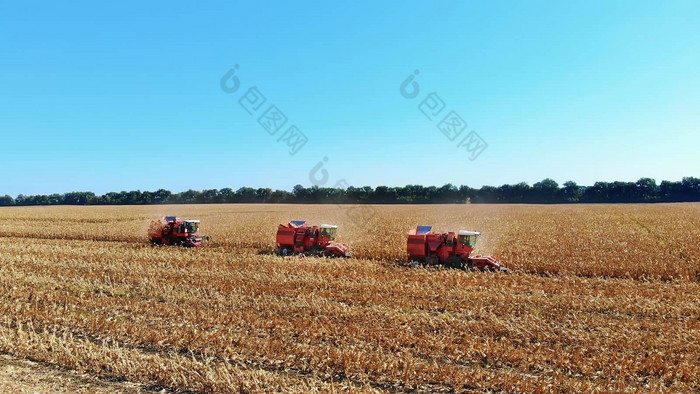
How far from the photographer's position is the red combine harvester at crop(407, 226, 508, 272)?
43.9ft

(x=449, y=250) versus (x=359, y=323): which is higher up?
(x=449, y=250)

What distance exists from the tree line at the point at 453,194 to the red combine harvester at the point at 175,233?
201ft

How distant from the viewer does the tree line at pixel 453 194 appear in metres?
77.5

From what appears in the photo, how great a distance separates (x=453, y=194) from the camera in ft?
256

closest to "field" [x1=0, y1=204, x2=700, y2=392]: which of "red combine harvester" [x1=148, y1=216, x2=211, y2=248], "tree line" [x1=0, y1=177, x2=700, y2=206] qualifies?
"red combine harvester" [x1=148, y1=216, x2=211, y2=248]

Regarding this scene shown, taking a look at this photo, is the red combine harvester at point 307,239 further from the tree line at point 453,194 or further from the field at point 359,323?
the tree line at point 453,194

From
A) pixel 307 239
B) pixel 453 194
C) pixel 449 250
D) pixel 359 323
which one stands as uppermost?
pixel 453 194

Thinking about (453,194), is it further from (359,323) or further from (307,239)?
(359,323)

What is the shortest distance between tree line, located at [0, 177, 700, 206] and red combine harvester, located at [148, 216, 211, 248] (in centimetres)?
6123

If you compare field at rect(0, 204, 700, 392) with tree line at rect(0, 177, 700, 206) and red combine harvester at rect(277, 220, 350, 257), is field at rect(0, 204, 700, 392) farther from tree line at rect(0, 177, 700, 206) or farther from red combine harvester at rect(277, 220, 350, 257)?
tree line at rect(0, 177, 700, 206)

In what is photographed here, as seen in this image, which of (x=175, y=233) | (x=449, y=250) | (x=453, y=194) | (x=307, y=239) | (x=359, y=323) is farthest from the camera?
(x=453, y=194)

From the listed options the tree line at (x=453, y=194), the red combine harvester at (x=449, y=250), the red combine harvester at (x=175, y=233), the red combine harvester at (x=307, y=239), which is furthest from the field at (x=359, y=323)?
the tree line at (x=453, y=194)

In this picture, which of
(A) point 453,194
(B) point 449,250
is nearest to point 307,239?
(B) point 449,250

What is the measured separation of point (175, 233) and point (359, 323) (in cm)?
1439
